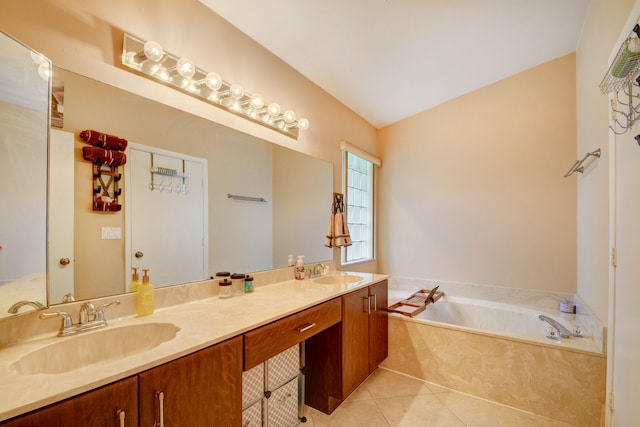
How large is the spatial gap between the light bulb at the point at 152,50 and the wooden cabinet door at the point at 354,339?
1.63 metres

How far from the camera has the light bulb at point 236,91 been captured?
5.56 ft

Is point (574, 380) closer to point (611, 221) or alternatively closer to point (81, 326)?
point (611, 221)

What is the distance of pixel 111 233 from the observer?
120 centimetres

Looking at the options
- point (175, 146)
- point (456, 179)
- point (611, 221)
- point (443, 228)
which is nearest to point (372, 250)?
point (443, 228)

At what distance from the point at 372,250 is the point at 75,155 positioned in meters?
2.96

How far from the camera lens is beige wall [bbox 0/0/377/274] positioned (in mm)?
1056

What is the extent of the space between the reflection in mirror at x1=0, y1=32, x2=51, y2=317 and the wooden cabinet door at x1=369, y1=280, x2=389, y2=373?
1.81 metres

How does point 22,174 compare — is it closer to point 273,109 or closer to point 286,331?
point 286,331

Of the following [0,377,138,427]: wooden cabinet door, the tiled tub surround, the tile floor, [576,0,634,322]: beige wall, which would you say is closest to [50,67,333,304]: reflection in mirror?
[0,377,138,427]: wooden cabinet door

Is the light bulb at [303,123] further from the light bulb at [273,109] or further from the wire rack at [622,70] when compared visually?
the wire rack at [622,70]

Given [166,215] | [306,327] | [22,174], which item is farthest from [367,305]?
[22,174]

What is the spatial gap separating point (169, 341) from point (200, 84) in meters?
1.33

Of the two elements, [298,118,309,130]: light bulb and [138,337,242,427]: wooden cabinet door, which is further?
[298,118,309,130]: light bulb

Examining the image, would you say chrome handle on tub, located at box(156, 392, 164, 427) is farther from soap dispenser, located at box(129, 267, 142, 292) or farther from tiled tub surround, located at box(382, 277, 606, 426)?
tiled tub surround, located at box(382, 277, 606, 426)
